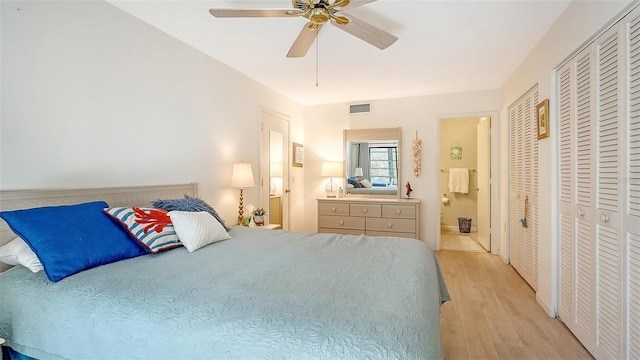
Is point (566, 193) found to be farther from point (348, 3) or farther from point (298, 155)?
point (298, 155)

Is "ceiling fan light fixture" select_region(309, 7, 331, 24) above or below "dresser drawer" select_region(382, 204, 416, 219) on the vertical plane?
above

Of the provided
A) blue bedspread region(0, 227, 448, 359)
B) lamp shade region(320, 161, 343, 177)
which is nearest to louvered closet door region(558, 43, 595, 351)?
blue bedspread region(0, 227, 448, 359)

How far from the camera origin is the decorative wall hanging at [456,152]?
233 inches

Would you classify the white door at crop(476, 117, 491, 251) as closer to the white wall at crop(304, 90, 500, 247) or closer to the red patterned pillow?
→ the white wall at crop(304, 90, 500, 247)

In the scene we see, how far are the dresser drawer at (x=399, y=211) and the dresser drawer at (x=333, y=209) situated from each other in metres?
0.55

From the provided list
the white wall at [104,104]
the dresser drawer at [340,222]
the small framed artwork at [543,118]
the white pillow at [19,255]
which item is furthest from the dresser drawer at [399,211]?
the white pillow at [19,255]

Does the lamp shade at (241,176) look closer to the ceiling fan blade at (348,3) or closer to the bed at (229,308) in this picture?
the bed at (229,308)

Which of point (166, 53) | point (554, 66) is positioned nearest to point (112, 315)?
point (166, 53)

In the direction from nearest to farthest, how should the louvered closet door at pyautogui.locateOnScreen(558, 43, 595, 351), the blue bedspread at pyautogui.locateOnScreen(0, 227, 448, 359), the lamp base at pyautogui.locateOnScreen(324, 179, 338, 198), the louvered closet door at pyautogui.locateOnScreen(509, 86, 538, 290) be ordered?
the blue bedspread at pyautogui.locateOnScreen(0, 227, 448, 359) → the louvered closet door at pyautogui.locateOnScreen(558, 43, 595, 351) → the louvered closet door at pyautogui.locateOnScreen(509, 86, 538, 290) → the lamp base at pyautogui.locateOnScreen(324, 179, 338, 198)

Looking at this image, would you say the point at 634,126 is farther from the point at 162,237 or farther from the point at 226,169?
the point at 226,169

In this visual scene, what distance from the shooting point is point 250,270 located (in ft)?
4.69

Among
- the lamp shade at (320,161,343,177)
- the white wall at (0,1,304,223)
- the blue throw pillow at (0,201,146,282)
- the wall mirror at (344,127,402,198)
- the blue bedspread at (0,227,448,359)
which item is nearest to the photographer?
the blue bedspread at (0,227,448,359)

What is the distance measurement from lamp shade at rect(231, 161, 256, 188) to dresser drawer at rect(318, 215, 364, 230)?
1612 millimetres

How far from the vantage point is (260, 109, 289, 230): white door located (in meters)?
3.95
